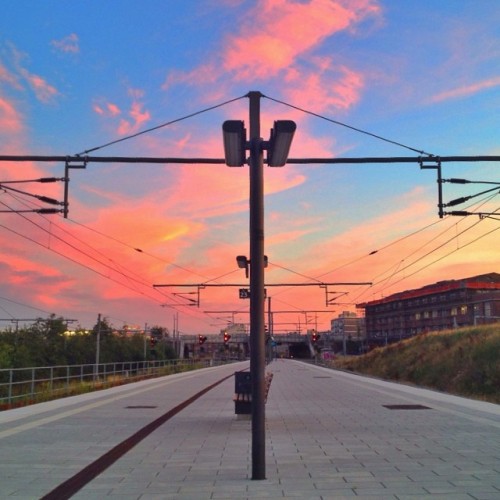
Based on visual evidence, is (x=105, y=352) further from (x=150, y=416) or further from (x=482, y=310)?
(x=482, y=310)

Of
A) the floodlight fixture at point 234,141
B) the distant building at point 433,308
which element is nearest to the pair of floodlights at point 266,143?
the floodlight fixture at point 234,141

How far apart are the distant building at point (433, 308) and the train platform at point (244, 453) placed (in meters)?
77.4

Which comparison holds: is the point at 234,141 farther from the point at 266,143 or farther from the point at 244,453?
the point at 244,453

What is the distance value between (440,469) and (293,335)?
13360 centimetres

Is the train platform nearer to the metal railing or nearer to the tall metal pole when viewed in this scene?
the tall metal pole

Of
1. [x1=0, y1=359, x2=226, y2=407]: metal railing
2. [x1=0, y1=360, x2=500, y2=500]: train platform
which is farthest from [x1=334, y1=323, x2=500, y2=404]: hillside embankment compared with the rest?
[x1=0, y1=359, x2=226, y2=407]: metal railing

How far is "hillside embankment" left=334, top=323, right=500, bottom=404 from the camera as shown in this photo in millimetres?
23938

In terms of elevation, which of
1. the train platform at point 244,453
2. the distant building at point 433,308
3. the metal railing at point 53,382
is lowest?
the train platform at point 244,453

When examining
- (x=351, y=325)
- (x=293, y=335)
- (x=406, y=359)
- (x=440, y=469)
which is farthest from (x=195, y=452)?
(x=351, y=325)

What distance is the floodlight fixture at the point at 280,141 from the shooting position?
6836mm

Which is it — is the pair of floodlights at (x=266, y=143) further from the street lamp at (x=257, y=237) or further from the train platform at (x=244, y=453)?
the train platform at (x=244, y=453)

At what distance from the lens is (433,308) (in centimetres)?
11169

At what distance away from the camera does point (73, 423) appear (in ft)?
41.4

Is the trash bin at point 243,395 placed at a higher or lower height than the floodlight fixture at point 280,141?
lower
